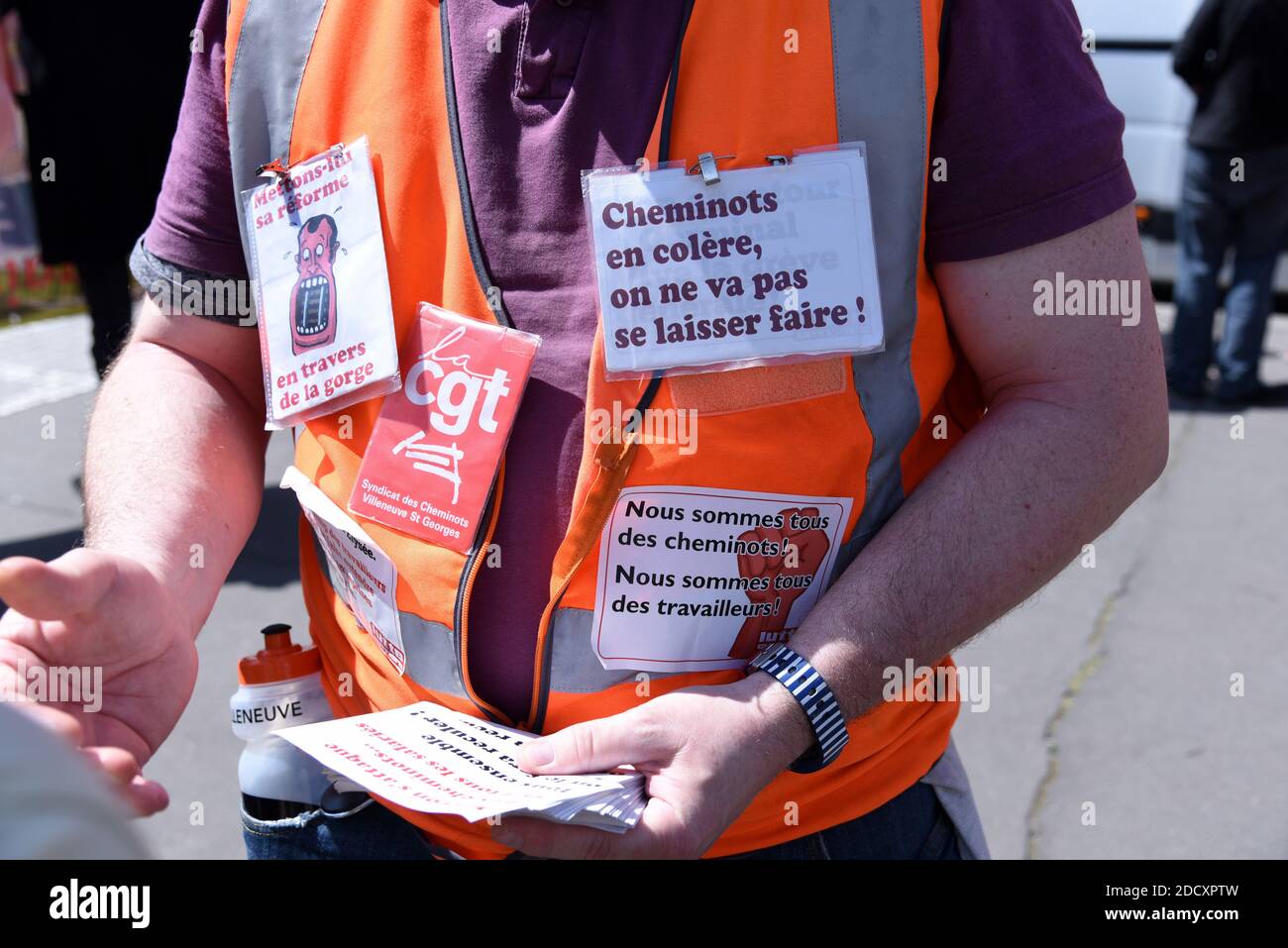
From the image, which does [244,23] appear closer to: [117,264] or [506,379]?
[506,379]

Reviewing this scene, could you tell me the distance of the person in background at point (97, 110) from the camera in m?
4.30

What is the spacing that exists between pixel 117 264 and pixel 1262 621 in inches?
164

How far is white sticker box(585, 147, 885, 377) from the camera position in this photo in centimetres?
115

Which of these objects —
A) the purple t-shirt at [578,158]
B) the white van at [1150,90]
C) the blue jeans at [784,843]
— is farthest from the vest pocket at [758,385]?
the white van at [1150,90]

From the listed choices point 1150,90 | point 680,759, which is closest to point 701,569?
point 680,759

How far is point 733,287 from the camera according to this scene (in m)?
1.18

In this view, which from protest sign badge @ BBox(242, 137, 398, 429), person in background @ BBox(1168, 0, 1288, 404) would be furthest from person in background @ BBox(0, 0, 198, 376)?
person in background @ BBox(1168, 0, 1288, 404)

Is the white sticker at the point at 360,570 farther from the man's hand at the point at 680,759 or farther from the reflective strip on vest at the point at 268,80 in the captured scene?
the reflective strip on vest at the point at 268,80

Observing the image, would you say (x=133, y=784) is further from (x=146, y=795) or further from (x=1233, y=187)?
(x=1233, y=187)

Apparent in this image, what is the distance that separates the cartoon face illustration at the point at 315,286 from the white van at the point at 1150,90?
6.24 metres

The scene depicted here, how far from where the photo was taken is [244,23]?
4.13 feet

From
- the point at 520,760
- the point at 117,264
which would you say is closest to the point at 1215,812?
the point at 520,760

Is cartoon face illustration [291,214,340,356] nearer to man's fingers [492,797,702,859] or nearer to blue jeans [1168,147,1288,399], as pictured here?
man's fingers [492,797,702,859]

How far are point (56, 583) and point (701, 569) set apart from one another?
0.56m
